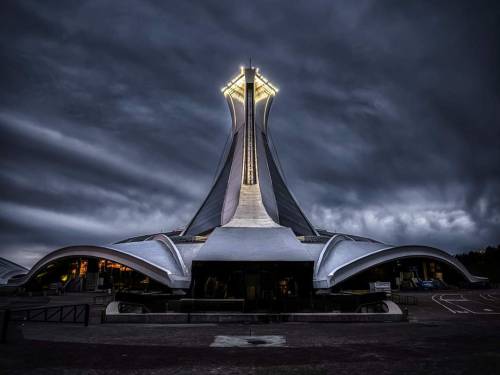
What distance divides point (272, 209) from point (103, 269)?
20.1 meters

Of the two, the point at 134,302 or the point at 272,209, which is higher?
the point at 272,209

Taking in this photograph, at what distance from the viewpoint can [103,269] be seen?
35.3 metres

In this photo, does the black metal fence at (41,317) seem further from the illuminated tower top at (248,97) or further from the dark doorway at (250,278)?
the illuminated tower top at (248,97)

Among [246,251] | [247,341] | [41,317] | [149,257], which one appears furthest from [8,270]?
[247,341]

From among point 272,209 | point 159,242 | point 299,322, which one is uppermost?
point 272,209

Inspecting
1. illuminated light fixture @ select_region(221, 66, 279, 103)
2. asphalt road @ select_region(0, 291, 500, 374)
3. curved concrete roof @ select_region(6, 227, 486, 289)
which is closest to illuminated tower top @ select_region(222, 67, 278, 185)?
illuminated light fixture @ select_region(221, 66, 279, 103)

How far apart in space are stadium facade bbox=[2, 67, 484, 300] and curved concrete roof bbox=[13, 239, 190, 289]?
0.20 ft

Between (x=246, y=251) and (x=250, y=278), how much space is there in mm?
1476

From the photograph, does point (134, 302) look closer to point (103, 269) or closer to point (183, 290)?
point (183, 290)

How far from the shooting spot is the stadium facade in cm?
1836

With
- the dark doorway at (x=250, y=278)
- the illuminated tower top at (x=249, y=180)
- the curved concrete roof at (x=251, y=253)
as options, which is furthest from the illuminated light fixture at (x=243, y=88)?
the dark doorway at (x=250, y=278)

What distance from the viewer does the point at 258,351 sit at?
6.32 meters

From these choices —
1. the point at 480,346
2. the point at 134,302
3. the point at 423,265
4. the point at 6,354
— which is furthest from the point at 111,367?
the point at 423,265

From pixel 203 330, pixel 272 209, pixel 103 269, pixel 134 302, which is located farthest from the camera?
pixel 103 269
